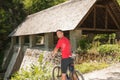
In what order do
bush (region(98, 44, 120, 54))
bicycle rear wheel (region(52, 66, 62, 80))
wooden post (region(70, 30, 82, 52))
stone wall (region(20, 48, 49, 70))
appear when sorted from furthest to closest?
1. stone wall (region(20, 48, 49, 70))
2. wooden post (region(70, 30, 82, 52))
3. bush (region(98, 44, 120, 54))
4. bicycle rear wheel (region(52, 66, 62, 80))

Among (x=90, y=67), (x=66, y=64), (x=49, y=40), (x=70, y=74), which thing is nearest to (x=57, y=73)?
(x=70, y=74)

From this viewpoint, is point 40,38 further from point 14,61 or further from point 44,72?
point 44,72

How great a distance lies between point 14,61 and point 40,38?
671 inches

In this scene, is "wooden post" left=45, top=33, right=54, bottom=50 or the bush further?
"wooden post" left=45, top=33, right=54, bottom=50

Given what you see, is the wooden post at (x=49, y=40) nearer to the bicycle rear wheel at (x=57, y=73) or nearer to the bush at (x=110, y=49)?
the bush at (x=110, y=49)

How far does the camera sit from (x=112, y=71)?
12.0 metres

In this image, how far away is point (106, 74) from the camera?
37.4 feet

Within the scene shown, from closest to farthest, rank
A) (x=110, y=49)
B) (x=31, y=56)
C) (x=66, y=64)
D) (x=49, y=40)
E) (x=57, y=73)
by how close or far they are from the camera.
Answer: (x=66, y=64) → (x=57, y=73) → (x=110, y=49) → (x=49, y=40) → (x=31, y=56)

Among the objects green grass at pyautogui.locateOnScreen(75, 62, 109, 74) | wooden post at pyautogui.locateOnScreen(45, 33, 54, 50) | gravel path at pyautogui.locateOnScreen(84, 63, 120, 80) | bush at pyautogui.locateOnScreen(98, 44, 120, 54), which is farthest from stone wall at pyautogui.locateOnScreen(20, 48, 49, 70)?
gravel path at pyautogui.locateOnScreen(84, 63, 120, 80)

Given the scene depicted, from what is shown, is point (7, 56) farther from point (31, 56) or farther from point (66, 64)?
point (66, 64)

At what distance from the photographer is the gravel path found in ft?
35.2

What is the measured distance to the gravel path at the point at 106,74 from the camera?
1073cm

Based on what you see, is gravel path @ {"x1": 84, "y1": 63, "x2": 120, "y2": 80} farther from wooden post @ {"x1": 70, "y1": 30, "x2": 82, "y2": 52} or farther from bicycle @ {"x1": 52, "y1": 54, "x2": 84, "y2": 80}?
wooden post @ {"x1": 70, "y1": 30, "x2": 82, "y2": 52}

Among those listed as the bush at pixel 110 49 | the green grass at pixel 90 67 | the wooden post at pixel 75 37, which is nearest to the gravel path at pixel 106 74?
the green grass at pixel 90 67
